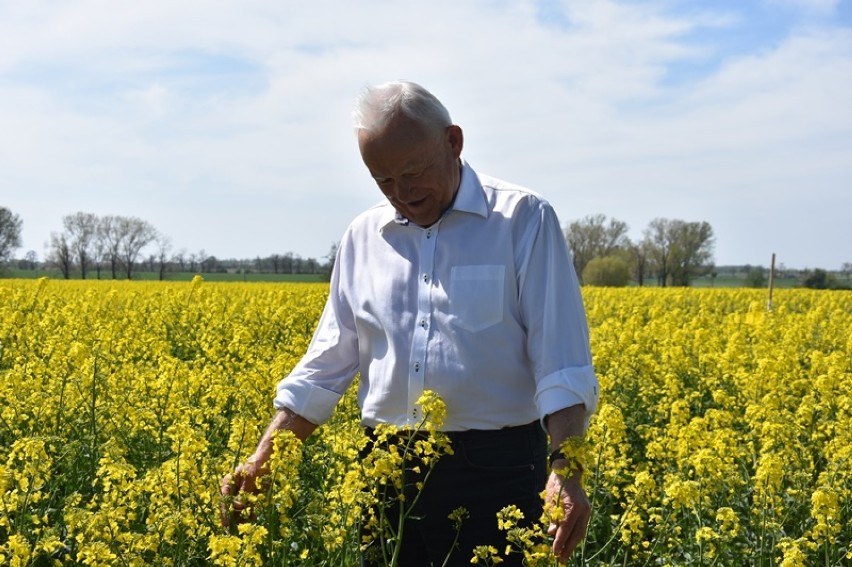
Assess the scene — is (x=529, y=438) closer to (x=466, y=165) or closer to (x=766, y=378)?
(x=466, y=165)

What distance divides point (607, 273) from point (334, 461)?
42151 millimetres

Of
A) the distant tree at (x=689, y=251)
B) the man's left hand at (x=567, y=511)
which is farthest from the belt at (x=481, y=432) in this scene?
the distant tree at (x=689, y=251)

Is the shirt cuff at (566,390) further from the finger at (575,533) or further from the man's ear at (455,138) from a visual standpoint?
the man's ear at (455,138)

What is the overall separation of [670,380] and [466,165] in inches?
149

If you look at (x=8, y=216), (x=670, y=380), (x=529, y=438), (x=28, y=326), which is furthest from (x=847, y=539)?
(x=8, y=216)

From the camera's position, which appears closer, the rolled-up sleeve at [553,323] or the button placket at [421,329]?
the rolled-up sleeve at [553,323]

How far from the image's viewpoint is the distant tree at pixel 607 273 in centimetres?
4431

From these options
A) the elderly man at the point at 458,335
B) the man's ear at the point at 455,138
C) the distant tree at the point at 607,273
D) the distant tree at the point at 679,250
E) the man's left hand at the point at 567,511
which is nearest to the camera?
the man's left hand at the point at 567,511

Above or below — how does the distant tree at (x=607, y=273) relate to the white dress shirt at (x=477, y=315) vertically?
above

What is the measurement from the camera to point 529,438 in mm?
2430

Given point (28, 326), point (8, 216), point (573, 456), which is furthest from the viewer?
point (8, 216)

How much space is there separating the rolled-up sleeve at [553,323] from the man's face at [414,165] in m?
0.26

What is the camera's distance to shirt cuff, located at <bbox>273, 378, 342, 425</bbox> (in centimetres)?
259

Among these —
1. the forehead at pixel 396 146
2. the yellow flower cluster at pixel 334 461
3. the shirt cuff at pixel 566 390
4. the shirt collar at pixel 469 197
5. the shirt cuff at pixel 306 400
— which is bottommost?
the yellow flower cluster at pixel 334 461
